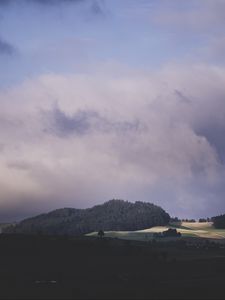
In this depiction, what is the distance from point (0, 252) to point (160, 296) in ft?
261

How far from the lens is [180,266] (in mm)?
148000

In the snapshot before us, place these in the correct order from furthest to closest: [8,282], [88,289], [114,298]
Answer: [8,282]
[88,289]
[114,298]

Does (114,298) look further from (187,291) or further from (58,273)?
(58,273)

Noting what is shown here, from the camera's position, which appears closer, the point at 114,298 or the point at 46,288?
the point at 114,298

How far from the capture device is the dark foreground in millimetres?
90625

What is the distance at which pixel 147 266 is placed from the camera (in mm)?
148000

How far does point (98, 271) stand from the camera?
439 feet

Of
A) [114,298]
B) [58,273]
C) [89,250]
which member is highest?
[89,250]

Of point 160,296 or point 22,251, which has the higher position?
point 22,251

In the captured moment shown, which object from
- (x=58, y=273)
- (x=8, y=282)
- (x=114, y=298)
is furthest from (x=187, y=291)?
(x=58, y=273)

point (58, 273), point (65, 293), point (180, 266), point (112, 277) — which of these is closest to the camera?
point (65, 293)

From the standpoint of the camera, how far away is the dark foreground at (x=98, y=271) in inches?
3568

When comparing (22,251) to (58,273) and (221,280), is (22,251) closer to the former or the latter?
(58,273)

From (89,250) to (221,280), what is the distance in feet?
206
